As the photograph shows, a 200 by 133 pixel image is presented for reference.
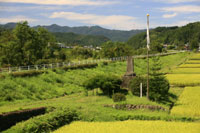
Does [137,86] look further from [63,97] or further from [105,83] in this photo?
[63,97]

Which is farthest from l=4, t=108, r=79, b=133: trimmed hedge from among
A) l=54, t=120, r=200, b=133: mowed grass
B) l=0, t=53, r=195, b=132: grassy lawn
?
l=0, t=53, r=195, b=132: grassy lawn

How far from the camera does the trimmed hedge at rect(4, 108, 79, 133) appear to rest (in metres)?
14.0

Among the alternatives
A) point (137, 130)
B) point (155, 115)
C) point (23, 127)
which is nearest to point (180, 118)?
point (155, 115)

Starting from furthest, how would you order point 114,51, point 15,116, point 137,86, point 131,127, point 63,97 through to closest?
point 114,51
point 63,97
point 137,86
point 15,116
point 131,127

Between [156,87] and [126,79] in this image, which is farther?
[126,79]

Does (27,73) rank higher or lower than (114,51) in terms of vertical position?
lower

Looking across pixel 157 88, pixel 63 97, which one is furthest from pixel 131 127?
pixel 63 97

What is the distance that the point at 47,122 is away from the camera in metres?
15.4

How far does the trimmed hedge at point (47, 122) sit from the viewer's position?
1403 cm

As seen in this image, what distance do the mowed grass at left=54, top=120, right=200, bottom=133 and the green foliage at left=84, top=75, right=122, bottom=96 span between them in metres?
11.4

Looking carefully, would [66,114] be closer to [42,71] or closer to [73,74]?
[42,71]

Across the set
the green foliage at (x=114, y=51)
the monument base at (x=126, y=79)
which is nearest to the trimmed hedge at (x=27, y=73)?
the monument base at (x=126, y=79)

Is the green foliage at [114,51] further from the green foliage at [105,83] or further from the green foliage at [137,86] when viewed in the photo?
the green foliage at [137,86]

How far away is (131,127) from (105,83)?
1262cm
